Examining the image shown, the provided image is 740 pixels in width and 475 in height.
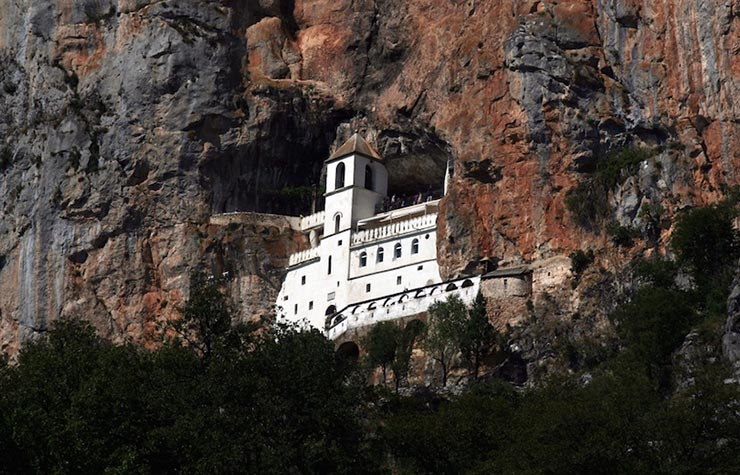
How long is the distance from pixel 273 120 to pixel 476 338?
27.7 meters

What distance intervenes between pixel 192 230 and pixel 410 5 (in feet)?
65.6

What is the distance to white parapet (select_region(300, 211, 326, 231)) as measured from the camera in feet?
367

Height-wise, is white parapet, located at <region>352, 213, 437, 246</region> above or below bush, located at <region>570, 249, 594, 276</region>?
above

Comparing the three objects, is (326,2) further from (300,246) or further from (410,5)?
(300,246)

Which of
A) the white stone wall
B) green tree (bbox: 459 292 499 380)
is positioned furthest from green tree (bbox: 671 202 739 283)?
the white stone wall

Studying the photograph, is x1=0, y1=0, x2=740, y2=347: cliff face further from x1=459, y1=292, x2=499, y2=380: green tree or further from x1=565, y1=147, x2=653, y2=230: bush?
x1=459, y1=292, x2=499, y2=380: green tree

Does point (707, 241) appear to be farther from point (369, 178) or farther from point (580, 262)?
point (369, 178)

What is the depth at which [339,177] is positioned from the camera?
11019 centimetres

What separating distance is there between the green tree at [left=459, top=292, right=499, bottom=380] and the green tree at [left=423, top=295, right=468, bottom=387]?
337 millimetres

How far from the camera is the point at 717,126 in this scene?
92938 mm

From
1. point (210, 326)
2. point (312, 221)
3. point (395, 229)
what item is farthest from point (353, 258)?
point (210, 326)

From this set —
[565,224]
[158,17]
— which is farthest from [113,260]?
[565,224]

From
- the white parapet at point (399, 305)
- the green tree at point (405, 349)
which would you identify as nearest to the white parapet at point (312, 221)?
the white parapet at point (399, 305)

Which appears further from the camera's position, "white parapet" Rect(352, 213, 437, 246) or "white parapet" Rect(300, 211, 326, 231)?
"white parapet" Rect(300, 211, 326, 231)
